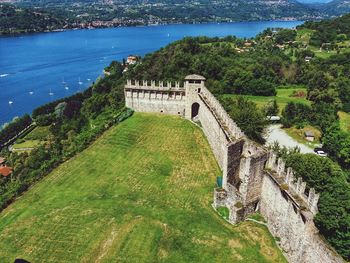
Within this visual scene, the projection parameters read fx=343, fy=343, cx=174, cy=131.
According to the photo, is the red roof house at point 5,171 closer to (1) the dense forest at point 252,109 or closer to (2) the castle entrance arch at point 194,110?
(1) the dense forest at point 252,109

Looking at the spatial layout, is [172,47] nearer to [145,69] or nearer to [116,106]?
[145,69]

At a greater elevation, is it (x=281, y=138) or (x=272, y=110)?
(x=272, y=110)

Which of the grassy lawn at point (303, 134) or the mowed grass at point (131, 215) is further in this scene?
the grassy lawn at point (303, 134)

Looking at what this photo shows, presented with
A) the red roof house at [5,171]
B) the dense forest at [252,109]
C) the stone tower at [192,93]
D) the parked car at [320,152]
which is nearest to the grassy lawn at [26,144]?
the dense forest at [252,109]

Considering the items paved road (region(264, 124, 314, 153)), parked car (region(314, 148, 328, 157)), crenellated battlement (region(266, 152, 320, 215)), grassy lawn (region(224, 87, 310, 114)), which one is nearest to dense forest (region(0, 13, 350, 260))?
crenellated battlement (region(266, 152, 320, 215))

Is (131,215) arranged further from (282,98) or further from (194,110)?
(282,98)

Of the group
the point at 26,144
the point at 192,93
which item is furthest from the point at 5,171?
the point at 192,93
